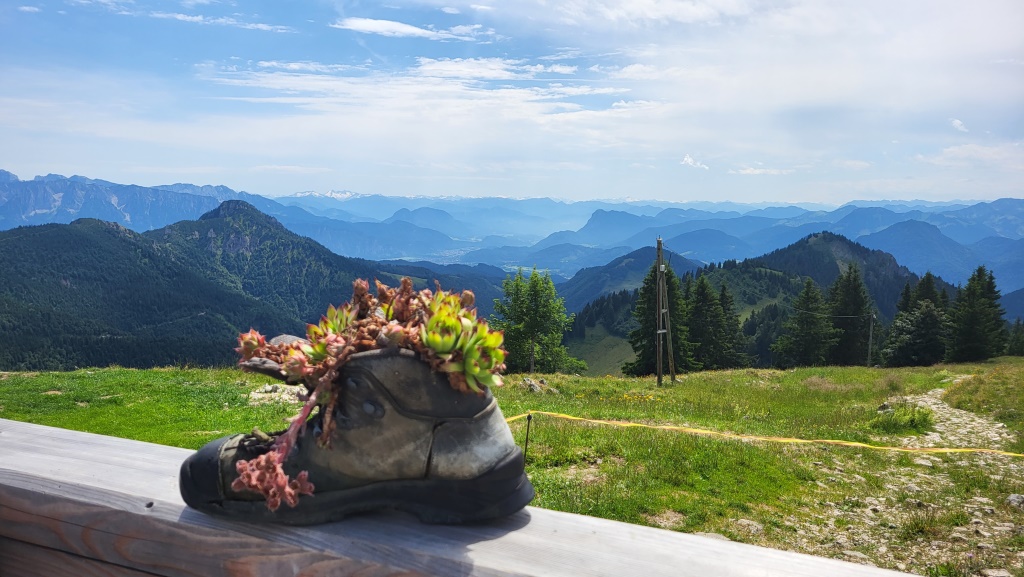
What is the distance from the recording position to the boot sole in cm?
206

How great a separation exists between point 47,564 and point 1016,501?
1043cm

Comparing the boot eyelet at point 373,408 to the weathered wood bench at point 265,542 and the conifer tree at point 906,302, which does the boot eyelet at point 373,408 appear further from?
the conifer tree at point 906,302

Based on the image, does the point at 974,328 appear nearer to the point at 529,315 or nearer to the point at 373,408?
the point at 529,315

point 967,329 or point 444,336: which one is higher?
point 444,336

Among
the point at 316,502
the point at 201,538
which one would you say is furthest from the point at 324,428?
the point at 201,538

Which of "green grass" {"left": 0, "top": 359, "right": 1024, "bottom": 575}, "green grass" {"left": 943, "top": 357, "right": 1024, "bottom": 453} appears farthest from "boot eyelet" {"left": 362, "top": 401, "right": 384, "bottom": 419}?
"green grass" {"left": 943, "top": 357, "right": 1024, "bottom": 453}

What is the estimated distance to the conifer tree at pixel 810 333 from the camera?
213 ft

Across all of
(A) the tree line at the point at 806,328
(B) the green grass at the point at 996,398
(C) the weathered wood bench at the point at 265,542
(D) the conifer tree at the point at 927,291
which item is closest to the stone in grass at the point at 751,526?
(C) the weathered wood bench at the point at 265,542

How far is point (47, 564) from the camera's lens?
2.45 metres

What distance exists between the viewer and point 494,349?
202 cm

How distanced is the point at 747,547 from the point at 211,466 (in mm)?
1826

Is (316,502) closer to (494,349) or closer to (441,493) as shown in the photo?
(441,493)

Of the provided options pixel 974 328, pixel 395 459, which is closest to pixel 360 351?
pixel 395 459

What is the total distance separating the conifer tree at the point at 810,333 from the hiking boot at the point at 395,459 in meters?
69.6
